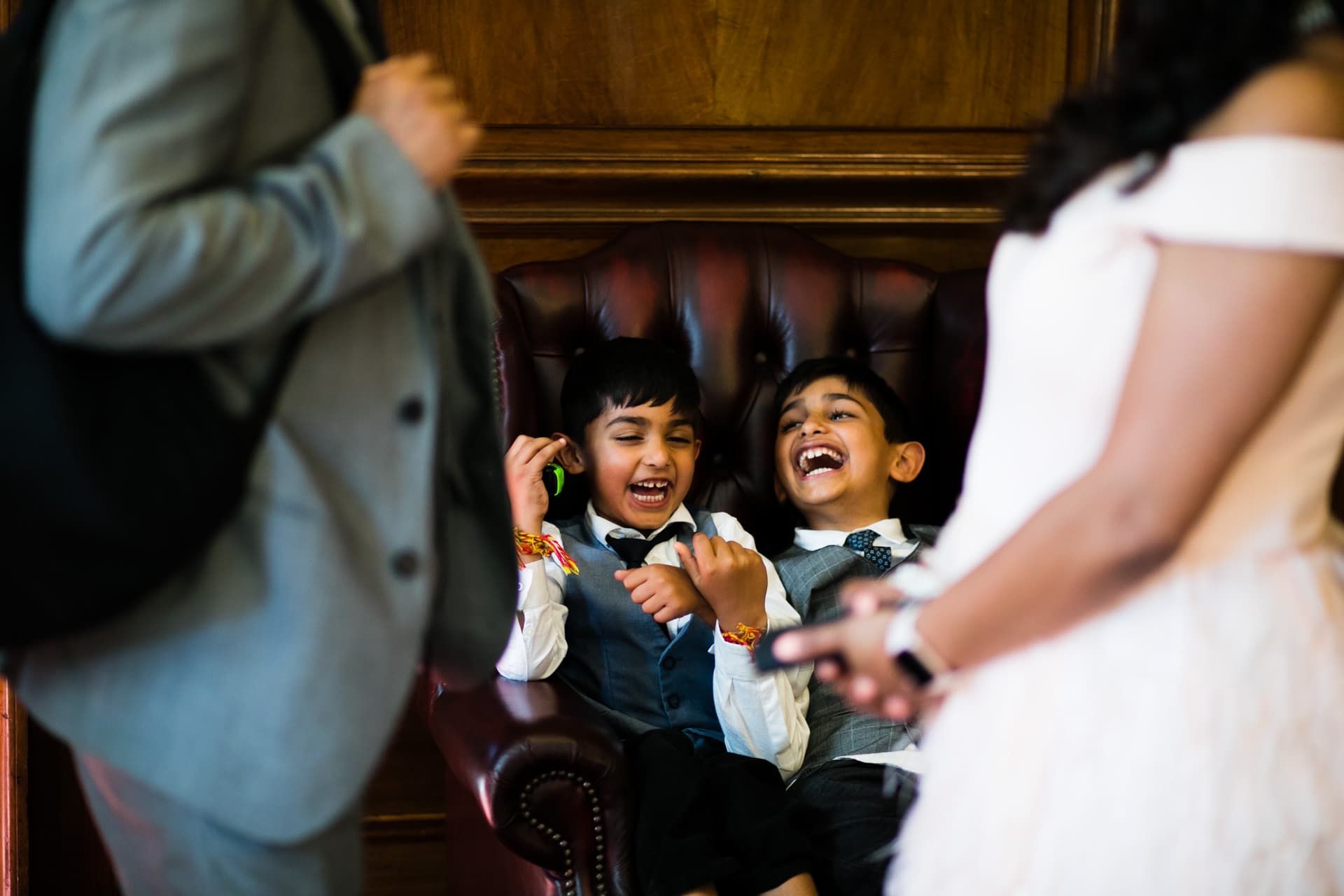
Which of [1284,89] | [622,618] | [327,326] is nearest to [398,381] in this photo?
[327,326]

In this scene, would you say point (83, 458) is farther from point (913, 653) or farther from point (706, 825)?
point (706, 825)

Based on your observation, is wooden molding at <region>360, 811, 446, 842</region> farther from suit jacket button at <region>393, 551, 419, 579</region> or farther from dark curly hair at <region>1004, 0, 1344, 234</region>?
dark curly hair at <region>1004, 0, 1344, 234</region>

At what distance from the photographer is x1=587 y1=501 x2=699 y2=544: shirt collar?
7.59 feet

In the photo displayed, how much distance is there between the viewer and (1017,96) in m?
2.76

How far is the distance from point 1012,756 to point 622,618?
48.6 inches

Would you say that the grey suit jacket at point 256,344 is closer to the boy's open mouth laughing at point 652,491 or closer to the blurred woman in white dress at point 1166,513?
the blurred woman in white dress at point 1166,513

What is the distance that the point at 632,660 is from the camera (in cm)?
220

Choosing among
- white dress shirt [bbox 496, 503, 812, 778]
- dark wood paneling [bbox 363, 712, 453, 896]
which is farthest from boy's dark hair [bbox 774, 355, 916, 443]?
dark wood paneling [bbox 363, 712, 453, 896]

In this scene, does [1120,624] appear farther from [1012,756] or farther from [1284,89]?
[1284,89]

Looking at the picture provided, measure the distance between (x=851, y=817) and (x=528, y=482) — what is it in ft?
2.50

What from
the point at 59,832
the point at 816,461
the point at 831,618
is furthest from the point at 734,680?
the point at 59,832

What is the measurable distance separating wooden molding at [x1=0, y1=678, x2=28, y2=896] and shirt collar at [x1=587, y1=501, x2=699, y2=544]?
115cm

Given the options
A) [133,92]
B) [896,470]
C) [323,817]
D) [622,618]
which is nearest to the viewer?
[133,92]

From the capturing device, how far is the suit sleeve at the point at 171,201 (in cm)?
86
